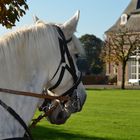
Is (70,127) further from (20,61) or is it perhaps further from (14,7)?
(20,61)

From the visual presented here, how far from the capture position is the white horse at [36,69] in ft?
13.5

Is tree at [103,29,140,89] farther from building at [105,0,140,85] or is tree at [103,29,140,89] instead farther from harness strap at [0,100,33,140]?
harness strap at [0,100,33,140]

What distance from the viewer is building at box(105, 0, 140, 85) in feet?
233

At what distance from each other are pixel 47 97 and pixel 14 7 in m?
7.10

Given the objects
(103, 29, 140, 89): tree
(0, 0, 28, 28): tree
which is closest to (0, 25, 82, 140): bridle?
(0, 0, 28, 28): tree

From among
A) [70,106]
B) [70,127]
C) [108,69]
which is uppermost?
[70,106]

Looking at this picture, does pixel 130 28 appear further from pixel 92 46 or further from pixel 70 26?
pixel 70 26

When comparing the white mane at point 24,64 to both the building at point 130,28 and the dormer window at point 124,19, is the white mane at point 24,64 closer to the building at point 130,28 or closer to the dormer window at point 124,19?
the building at point 130,28

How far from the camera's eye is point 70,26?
14.9 ft

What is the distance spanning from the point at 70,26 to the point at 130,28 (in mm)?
68275

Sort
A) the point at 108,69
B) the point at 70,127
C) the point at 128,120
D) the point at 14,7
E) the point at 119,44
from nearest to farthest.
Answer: the point at 14,7
the point at 70,127
the point at 128,120
the point at 119,44
the point at 108,69

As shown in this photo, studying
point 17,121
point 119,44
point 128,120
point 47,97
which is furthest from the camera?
point 119,44

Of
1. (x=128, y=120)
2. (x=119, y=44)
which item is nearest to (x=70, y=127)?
(x=128, y=120)

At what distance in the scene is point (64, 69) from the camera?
4484 millimetres
